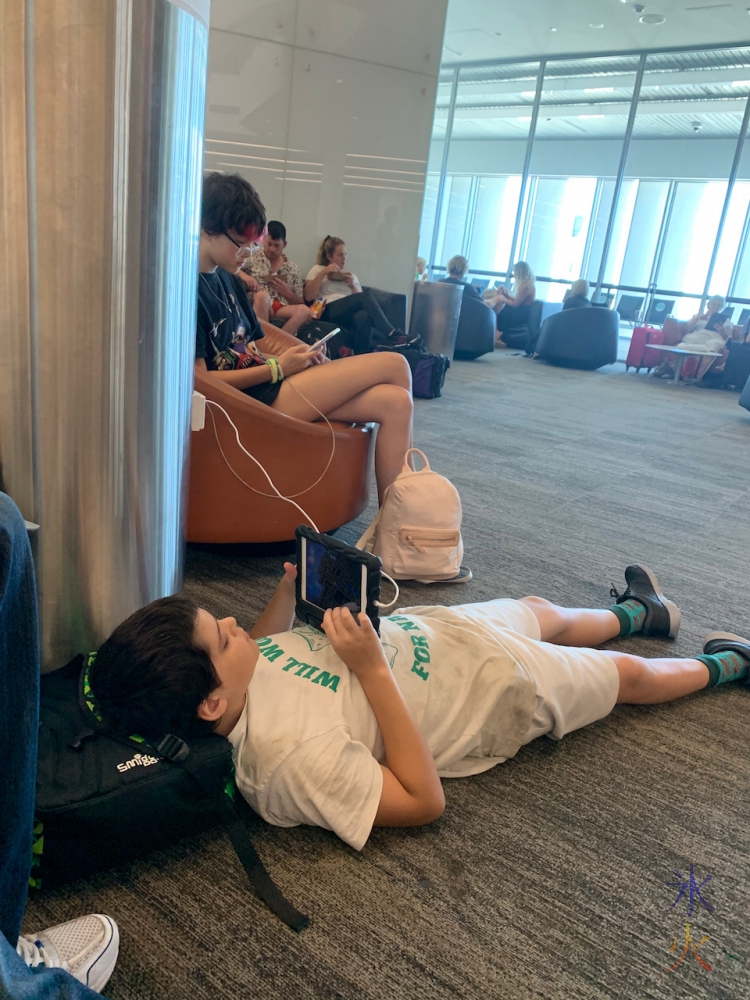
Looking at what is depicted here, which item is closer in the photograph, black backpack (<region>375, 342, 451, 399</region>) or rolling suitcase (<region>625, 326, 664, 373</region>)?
black backpack (<region>375, 342, 451, 399</region>)

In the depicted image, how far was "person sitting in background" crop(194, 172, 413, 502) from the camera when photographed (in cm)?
217

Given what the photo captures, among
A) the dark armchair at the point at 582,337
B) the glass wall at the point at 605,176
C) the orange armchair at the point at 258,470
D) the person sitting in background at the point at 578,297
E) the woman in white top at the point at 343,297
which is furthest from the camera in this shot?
the glass wall at the point at 605,176

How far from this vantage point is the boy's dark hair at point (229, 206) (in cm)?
205

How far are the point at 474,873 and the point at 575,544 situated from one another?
1.79 m

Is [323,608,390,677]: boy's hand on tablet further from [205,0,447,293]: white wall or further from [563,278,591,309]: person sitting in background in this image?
[563,278,591,309]: person sitting in background

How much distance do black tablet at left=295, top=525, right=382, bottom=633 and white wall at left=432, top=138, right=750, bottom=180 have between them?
1055cm

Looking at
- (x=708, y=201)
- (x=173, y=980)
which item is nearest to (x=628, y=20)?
(x=708, y=201)

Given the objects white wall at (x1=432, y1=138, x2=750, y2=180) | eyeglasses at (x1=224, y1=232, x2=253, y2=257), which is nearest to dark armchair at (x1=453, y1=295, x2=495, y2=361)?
white wall at (x1=432, y1=138, x2=750, y2=180)

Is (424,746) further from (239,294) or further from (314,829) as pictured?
(239,294)

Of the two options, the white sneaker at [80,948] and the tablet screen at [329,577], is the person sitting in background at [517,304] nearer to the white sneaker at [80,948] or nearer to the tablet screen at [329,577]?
the tablet screen at [329,577]

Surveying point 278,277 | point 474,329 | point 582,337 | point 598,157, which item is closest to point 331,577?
point 278,277

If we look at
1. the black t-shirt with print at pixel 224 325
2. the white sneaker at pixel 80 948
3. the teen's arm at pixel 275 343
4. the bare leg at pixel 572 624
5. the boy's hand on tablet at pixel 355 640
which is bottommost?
the white sneaker at pixel 80 948

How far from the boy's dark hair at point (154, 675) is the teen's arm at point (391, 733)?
0.23 metres

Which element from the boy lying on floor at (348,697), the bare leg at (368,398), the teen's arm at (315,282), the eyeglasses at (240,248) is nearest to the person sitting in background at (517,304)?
the teen's arm at (315,282)
